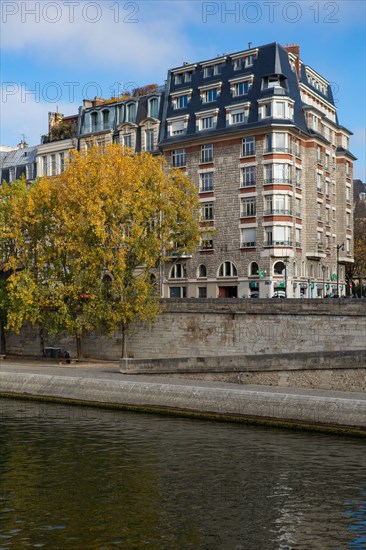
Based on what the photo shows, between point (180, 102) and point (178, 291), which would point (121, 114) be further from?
point (178, 291)

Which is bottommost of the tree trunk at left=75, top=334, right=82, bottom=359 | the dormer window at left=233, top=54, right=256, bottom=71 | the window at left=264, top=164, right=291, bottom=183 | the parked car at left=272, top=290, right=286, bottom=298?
the tree trunk at left=75, top=334, right=82, bottom=359

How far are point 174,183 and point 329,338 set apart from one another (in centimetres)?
1694

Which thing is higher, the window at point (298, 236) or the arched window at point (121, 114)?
the arched window at point (121, 114)

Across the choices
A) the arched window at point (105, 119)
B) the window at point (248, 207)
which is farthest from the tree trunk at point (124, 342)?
the arched window at point (105, 119)

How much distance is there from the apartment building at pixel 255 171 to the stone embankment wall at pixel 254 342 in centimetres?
1142

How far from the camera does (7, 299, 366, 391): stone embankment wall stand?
38281 mm

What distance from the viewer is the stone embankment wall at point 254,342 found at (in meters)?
38.3

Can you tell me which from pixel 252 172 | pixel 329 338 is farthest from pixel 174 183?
pixel 329 338

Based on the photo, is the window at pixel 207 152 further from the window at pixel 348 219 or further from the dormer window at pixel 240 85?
the window at pixel 348 219

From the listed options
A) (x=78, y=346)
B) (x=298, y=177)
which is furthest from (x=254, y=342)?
(x=298, y=177)

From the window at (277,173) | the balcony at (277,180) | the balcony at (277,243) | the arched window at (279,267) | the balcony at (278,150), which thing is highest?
the balcony at (278,150)

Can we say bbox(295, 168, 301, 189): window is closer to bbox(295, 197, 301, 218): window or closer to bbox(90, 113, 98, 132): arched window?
bbox(295, 197, 301, 218): window

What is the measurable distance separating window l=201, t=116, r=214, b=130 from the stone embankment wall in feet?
68.8

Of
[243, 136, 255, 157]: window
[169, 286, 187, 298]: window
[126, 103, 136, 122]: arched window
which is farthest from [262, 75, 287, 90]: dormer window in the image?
[169, 286, 187, 298]: window
